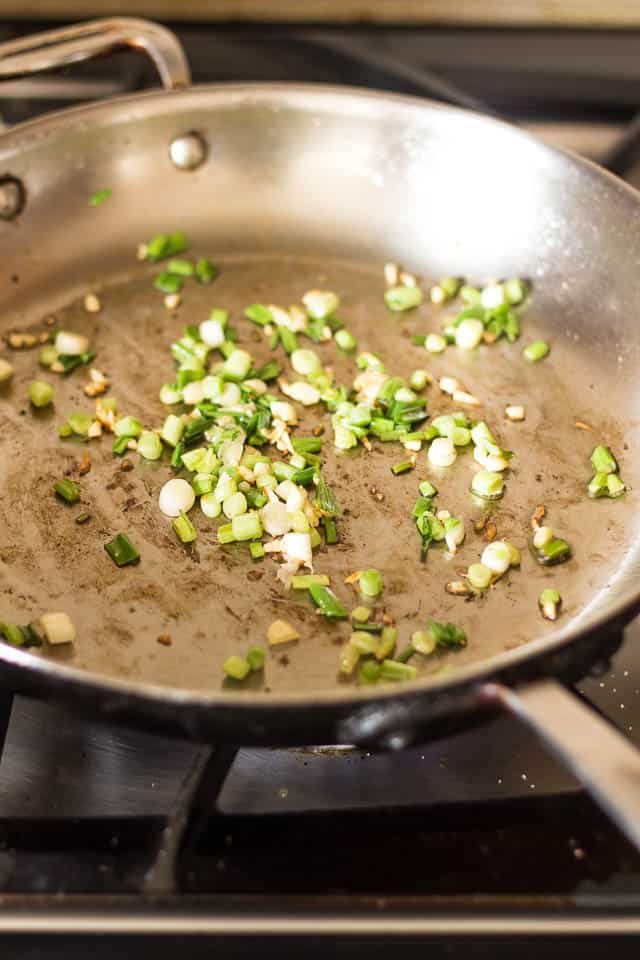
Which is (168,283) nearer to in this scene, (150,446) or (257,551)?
(150,446)

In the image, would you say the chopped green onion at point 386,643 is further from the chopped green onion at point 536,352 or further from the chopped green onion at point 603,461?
the chopped green onion at point 536,352

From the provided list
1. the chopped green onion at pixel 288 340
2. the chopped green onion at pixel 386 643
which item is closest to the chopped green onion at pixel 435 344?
the chopped green onion at pixel 288 340

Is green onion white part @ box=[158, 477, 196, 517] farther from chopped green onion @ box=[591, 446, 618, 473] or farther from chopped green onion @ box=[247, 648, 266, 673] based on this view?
chopped green onion @ box=[591, 446, 618, 473]

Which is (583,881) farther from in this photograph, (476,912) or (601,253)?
(601,253)

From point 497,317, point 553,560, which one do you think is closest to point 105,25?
point 497,317

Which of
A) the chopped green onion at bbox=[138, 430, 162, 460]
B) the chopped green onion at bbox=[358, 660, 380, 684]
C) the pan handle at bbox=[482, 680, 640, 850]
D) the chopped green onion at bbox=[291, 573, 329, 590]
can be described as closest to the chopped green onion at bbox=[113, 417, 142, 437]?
the chopped green onion at bbox=[138, 430, 162, 460]

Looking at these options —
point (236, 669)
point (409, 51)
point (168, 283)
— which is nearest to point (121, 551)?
point (236, 669)

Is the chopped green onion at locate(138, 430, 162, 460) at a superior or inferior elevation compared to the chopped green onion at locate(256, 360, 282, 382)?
inferior
